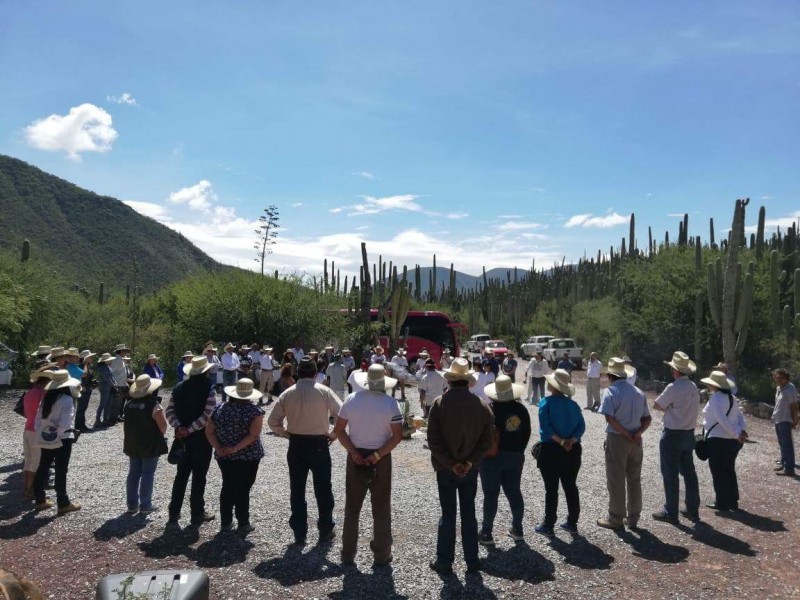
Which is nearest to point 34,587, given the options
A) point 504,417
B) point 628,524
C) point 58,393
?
point 58,393

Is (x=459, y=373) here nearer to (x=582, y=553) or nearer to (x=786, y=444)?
(x=582, y=553)

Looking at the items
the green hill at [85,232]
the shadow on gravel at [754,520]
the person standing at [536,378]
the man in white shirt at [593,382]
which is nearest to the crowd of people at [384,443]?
the shadow on gravel at [754,520]

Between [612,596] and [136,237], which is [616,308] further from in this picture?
[136,237]

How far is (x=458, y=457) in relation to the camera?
496cm

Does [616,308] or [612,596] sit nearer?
[612,596]

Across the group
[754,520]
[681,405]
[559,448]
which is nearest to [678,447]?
[681,405]

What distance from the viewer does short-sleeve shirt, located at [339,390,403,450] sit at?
16.9ft

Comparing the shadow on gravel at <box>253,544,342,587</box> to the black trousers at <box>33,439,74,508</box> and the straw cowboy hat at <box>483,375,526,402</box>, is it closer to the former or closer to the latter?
the straw cowboy hat at <box>483,375,526,402</box>

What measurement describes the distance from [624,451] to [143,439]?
16.4 feet

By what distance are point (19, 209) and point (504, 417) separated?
7828 cm

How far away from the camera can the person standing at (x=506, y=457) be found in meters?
5.61

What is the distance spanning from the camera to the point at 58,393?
654cm

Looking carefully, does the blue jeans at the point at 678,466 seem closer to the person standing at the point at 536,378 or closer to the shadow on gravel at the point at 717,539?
the shadow on gravel at the point at 717,539

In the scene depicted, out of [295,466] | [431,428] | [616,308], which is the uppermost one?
[616,308]
